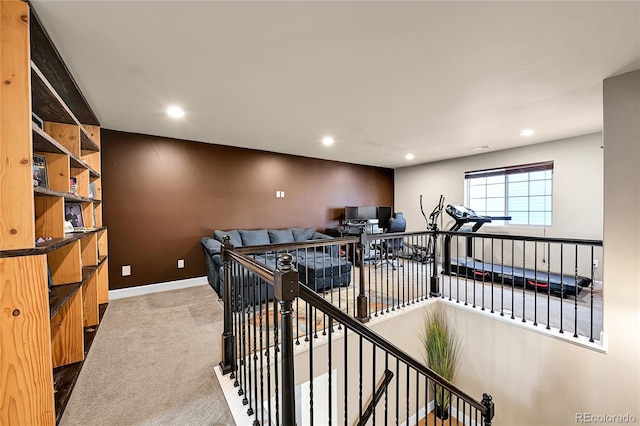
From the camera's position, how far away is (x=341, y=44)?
1.86 m

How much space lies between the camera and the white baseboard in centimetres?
379

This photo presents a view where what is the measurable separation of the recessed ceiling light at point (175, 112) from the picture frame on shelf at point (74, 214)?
53.2 inches

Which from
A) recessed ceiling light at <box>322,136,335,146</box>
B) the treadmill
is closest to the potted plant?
the treadmill

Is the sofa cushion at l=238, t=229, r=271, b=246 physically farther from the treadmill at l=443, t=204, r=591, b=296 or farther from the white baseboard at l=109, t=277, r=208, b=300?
the treadmill at l=443, t=204, r=591, b=296

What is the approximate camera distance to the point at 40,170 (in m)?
1.98

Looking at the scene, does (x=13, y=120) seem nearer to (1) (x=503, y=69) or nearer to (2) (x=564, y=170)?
(1) (x=503, y=69)

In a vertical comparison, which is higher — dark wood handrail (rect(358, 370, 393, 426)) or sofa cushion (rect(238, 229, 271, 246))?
sofa cushion (rect(238, 229, 271, 246))

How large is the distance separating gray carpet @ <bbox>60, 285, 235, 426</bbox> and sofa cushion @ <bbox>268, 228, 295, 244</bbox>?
1.88 metres

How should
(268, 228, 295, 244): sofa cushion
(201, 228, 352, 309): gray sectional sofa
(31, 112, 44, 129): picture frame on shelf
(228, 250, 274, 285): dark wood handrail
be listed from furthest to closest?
(268, 228, 295, 244): sofa cushion < (201, 228, 352, 309): gray sectional sofa < (31, 112, 44, 129): picture frame on shelf < (228, 250, 274, 285): dark wood handrail

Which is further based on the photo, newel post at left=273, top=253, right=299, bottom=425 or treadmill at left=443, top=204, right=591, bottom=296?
treadmill at left=443, top=204, right=591, bottom=296

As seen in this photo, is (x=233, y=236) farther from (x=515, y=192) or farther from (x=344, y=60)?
(x=515, y=192)

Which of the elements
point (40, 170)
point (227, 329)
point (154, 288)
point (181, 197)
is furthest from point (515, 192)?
point (40, 170)

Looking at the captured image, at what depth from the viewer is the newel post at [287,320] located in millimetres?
1044

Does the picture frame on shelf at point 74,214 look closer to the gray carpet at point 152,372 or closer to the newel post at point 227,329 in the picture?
the gray carpet at point 152,372
